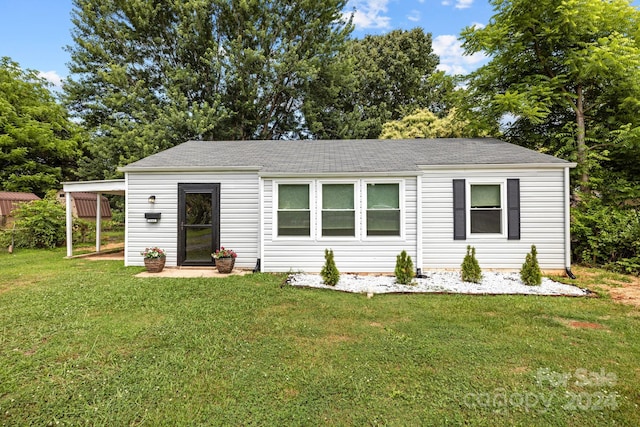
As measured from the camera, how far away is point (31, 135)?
18938 mm

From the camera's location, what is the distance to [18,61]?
2164 cm

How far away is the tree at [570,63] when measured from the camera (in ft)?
29.4

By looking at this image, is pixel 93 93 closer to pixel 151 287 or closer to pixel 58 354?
pixel 151 287

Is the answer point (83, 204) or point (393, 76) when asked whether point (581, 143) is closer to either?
point (393, 76)

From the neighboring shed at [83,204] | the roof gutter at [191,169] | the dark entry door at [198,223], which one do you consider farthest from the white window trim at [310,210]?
the neighboring shed at [83,204]

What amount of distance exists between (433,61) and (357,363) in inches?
949

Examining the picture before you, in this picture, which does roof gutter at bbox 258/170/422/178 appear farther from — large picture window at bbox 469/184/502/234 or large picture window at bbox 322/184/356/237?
large picture window at bbox 469/184/502/234

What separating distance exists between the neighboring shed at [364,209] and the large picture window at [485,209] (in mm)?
25

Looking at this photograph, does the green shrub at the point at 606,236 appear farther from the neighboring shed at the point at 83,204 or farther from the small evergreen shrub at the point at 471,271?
the neighboring shed at the point at 83,204

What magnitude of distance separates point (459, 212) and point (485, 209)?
2.23 ft

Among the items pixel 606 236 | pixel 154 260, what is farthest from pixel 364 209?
pixel 606 236

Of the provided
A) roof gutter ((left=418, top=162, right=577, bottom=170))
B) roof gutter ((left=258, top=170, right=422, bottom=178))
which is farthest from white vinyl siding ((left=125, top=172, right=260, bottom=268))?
roof gutter ((left=418, top=162, right=577, bottom=170))

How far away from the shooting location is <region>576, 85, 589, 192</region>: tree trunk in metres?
9.18

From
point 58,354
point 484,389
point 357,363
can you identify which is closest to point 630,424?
point 484,389
